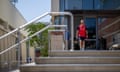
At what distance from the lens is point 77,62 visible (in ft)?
30.6

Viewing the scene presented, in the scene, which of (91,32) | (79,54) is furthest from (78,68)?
(91,32)

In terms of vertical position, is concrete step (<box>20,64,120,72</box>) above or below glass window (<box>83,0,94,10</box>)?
below

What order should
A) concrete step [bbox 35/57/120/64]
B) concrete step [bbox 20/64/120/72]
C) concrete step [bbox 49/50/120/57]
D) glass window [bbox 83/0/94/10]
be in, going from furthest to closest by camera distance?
glass window [bbox 83/0/94/10] → concrete step [bbox 49/50/120/57] → concrete step [bbox 35/57/120/64] → concrete step [bbox 20/64/120/72]

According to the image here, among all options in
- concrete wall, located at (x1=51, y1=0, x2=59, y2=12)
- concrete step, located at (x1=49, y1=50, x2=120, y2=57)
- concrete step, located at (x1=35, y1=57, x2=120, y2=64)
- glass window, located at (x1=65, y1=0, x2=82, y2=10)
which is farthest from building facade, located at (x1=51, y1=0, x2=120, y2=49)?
concrete step, located at (x1=35, y1=57, x2=120, y2=64)

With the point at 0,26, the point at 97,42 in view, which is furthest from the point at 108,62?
the point at 0,26

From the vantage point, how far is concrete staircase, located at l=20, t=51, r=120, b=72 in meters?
8.47

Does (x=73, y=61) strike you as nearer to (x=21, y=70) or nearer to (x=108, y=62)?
(x=108, y=62)

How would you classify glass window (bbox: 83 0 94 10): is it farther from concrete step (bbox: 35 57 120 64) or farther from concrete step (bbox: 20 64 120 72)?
concrete step (bbox: 20 64 120 72)

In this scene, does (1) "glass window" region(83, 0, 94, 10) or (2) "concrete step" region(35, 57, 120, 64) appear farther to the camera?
(1) "glass window" region(83, 0, 94, 10)

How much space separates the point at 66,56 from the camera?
10070 mm

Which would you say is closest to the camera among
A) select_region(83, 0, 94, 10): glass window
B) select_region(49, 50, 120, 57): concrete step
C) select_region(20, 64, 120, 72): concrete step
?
select_region(20, 64, 120, 72): concrete step

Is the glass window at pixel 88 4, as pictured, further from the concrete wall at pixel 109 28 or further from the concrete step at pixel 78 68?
the concrete step at pixel 78 68

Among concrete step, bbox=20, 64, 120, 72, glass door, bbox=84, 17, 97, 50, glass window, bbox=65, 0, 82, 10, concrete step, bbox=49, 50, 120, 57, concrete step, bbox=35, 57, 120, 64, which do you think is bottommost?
concrete step, bbox=20, 64, 120, 72

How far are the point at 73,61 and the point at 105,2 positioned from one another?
47.7 ft
